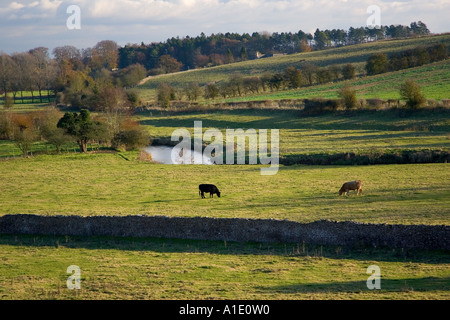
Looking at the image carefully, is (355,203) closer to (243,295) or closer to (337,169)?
(337,169)

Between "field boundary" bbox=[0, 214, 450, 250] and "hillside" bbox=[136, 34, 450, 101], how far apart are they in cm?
7620

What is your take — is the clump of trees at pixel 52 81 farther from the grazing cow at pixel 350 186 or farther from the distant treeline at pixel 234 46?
the grazing cow at pixel 350 186

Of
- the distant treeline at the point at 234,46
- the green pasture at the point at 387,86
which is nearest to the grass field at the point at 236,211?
the green pasture at the point at 387,86

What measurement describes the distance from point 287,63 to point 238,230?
332ft

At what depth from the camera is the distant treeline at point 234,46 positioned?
154 meters

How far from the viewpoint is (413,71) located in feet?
272

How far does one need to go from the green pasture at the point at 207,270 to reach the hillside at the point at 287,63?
7908cm

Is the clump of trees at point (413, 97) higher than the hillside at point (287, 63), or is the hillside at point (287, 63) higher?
the hillside at point (287, 63)

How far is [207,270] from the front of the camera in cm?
1759

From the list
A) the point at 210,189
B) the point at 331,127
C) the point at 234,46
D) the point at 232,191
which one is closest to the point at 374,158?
the point at 232,191

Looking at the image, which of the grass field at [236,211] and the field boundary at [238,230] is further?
the field boundary at [238,230]

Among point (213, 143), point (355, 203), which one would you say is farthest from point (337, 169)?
point (213, 143)

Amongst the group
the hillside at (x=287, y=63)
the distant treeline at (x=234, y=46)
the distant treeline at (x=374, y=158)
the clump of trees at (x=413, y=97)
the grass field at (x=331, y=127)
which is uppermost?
the distant treeline at (x=234, y=46)

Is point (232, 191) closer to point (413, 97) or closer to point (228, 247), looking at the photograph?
point (228, 247)
